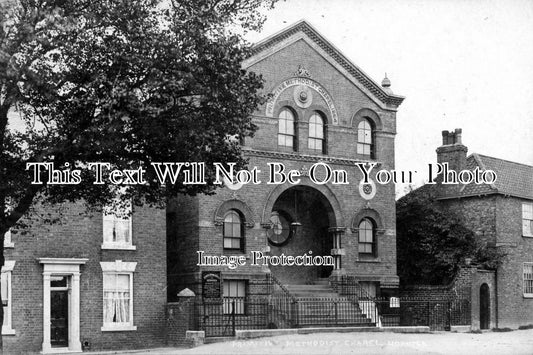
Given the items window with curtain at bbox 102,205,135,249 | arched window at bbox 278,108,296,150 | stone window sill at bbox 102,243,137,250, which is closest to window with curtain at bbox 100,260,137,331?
stone window sill at bbox 102,243,137,250

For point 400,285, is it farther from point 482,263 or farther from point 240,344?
point 240,344

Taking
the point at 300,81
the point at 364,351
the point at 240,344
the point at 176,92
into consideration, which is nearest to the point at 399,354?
the point at 364,351

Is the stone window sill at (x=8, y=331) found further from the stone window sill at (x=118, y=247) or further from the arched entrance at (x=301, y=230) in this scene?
the arched entrance at (x=301, y=230)

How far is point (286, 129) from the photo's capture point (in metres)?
33.7

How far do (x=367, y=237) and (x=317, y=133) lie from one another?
4.83 m

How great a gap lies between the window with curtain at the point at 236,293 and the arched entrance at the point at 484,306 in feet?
35.7

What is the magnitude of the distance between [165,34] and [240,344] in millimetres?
10373

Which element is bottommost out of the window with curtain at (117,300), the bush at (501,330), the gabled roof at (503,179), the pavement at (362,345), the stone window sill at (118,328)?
the bush at (501,330)

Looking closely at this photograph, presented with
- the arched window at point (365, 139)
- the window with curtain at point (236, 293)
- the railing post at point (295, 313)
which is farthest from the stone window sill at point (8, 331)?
the arched window at point (365, 139)

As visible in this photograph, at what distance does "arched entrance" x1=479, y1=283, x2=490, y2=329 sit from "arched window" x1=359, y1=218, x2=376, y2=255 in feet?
17.0

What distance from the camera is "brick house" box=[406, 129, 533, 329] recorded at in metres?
37.0

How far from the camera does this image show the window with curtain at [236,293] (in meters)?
31.3

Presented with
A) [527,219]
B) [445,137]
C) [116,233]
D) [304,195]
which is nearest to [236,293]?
[116,233]

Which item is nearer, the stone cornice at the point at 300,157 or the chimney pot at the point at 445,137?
the stone cornice at the point at 300,157
